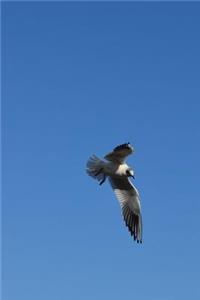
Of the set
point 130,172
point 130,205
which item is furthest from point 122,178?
point 130,205

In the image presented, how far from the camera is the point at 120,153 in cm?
1588

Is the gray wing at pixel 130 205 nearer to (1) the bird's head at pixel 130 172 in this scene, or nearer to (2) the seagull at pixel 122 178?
(2) the seagull at pixel 122 178

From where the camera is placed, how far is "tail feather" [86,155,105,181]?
53.6ft

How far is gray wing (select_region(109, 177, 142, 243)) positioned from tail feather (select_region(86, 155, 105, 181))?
2.30ft

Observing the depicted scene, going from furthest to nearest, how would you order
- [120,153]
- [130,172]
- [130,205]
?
[130,205] < [130,172] < [120,153]

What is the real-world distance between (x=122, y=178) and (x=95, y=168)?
0.83 metres

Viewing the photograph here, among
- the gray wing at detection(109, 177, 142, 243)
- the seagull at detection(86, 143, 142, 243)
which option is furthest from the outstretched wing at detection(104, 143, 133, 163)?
the gray wing at detection(109, 177, 142, 243)

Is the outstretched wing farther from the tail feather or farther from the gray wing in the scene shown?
the gray wing

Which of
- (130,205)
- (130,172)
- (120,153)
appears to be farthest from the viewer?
(130,205)

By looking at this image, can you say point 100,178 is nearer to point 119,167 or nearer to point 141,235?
point 119,167

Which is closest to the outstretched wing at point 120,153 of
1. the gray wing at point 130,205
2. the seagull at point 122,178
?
the seagull at point 122,178

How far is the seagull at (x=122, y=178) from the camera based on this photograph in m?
16.0

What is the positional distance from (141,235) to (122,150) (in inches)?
121

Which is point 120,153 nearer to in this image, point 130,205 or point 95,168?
point 95,168
